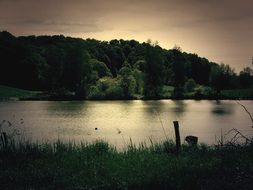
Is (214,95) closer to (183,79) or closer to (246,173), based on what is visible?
(183,79)

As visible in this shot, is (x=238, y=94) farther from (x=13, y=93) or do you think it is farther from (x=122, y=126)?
(x=122, y=126)

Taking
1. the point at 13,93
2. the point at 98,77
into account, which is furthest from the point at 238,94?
the point at 13,93

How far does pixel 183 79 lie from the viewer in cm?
15412

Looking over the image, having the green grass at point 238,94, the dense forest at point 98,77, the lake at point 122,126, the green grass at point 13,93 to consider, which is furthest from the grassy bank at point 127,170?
the green grass at point 13,93

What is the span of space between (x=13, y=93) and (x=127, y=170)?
144403 mm

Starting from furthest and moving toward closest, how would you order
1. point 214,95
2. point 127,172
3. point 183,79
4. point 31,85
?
point 31,85 < point 183,79 < point 214,95 < point 127,172

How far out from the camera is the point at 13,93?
156m

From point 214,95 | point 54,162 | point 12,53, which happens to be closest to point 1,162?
point 54,162

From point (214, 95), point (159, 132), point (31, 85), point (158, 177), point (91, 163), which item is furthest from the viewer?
point (31, 85)

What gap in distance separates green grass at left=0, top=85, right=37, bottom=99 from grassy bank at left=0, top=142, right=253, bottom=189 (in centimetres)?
13422

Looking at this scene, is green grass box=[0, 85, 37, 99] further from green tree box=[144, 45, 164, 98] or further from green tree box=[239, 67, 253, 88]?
green tree box=[239, 67, 253, 88]

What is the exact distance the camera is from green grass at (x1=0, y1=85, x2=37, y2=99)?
15445 centimetres

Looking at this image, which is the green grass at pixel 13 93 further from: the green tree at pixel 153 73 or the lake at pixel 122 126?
the lake at pixel 122 126

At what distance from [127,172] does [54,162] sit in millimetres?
4558
